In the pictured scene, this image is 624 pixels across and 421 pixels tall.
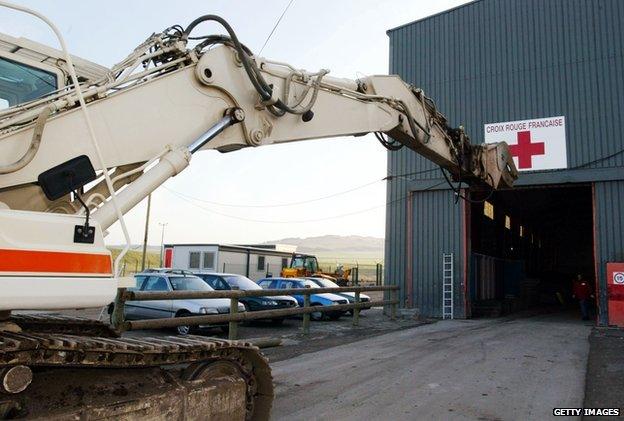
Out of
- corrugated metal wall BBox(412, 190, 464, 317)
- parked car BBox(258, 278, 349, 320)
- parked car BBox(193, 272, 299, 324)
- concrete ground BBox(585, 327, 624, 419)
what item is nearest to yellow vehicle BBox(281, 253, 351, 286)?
parked car BBox(258, 278, 349, 320)

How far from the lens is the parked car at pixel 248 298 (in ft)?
50.9

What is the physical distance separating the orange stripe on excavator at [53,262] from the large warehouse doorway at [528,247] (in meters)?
15.7

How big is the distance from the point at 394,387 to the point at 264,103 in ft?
12.8

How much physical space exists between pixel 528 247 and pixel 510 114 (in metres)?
17.8

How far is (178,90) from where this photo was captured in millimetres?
4430

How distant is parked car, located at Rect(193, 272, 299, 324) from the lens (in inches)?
610

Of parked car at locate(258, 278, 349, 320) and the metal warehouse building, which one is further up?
the metal warehouse building

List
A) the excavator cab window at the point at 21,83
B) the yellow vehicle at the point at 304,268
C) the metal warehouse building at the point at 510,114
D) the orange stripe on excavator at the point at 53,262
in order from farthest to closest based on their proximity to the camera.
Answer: the yellow vehicle at the point at 304,268 → the metal warehouse building at the point at 510,114 → the excavator cab window at the point at 21,83 → the orange stripe on excavator at the point at 53,262

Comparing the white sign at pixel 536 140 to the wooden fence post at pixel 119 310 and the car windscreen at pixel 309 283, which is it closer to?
the car windscreen at pixel 309 283

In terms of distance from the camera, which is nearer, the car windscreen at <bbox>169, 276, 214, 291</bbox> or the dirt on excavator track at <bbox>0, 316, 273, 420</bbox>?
the dirt on excavator track at <bbox>0, 316, 273, 420</bbox>

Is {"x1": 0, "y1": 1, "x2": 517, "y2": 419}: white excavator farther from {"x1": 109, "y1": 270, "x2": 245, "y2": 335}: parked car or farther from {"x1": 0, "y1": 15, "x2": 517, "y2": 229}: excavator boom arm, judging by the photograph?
{"x1": 109, "y1": 270, "x2": 245, "y2": 335}: parked car

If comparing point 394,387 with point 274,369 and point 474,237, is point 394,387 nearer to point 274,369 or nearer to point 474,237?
point 274,369

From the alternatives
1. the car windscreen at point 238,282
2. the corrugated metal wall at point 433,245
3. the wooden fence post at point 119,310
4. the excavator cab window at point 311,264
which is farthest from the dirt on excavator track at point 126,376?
the excavator cab window at point 311,264

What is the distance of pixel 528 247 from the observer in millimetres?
32875
